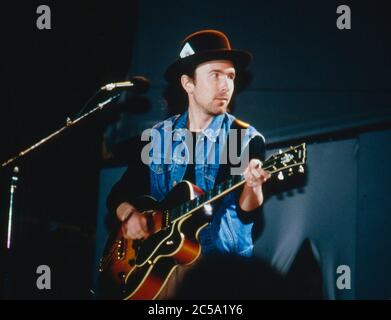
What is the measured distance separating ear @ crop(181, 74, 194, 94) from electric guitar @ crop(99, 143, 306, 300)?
0.66 m

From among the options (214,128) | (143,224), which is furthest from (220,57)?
(143,224)

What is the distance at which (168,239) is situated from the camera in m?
2.86

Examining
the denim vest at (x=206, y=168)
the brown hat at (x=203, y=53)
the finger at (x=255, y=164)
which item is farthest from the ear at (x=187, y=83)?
the finger at (x=255, y=164)

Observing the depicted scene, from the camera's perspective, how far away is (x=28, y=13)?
364 cm

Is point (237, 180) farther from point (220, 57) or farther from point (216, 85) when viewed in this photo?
point (220, 57)

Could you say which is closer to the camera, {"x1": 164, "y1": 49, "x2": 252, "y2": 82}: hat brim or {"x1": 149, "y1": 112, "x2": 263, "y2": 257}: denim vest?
{"x1": 149, "y1": 112, "x2": 263, "y2": 257}: denim vest

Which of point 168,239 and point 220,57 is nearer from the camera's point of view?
point 168,239

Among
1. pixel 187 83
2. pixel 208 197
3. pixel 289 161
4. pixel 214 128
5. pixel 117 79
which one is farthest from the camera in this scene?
pixel 117 79

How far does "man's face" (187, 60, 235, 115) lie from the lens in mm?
3244

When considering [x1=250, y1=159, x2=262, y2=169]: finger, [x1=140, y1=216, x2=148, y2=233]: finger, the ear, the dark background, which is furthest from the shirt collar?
[x1=140, y1=216, x2=148, y2=233]: finger

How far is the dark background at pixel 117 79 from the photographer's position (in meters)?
3.10

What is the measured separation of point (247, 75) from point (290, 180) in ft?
2.35

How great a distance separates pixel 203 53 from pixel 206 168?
0.72m

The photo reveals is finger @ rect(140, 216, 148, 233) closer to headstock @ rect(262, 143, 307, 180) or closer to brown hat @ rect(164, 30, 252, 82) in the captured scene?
headstock @ rect(262, 143, 307, 180)
